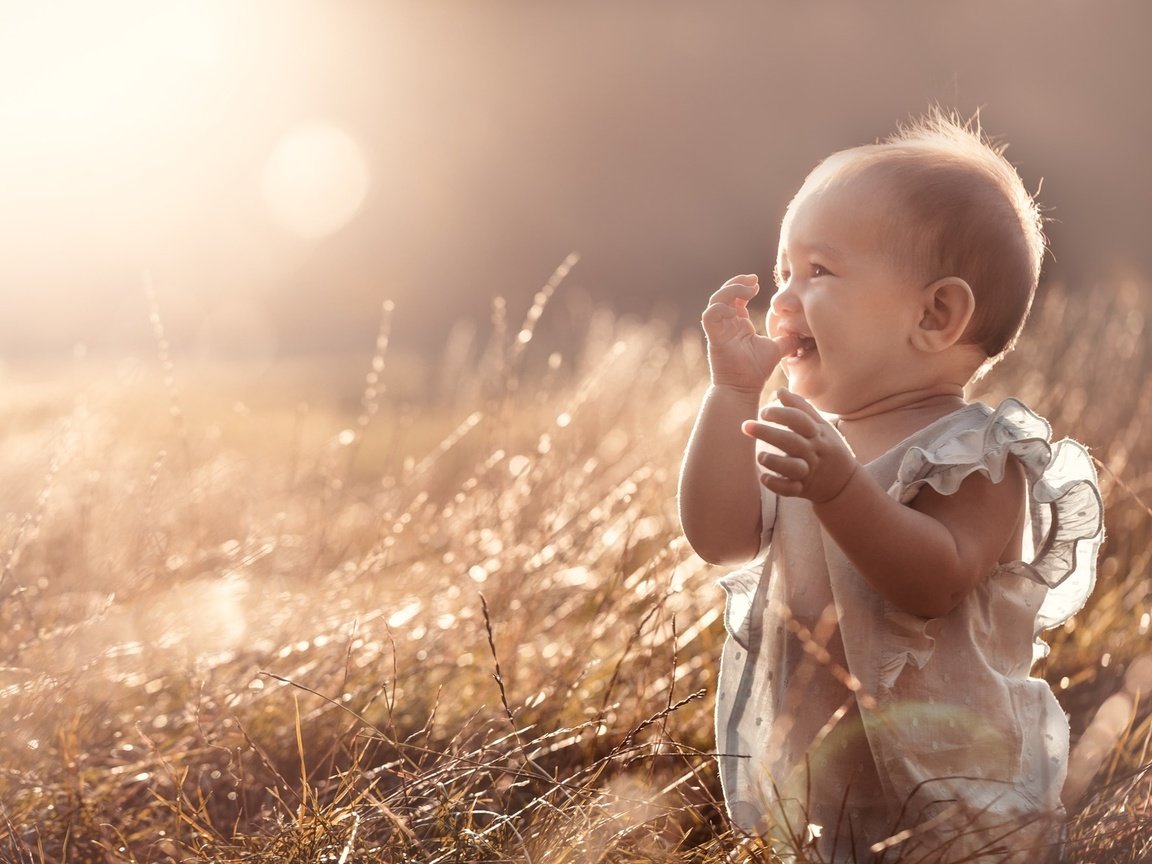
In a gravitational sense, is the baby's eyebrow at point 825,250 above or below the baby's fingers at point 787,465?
above

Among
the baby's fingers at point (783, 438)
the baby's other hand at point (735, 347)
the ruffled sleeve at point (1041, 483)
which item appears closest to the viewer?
the baby's fingers at point (783, 438)

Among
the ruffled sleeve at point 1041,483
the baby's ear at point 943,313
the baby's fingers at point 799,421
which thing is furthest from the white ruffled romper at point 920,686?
the baby's fingers at point 799,421

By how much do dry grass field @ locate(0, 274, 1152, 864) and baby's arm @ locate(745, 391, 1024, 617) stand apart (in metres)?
0.39

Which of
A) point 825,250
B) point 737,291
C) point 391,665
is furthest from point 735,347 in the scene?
point 391,665

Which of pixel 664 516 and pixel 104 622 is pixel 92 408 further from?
pixel 664 516

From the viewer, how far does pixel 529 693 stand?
2.45 meters

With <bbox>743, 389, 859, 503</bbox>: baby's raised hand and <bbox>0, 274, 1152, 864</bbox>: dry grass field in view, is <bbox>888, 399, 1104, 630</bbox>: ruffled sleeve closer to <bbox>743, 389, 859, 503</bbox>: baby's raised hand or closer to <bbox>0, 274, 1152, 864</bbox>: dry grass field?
<bbox>743, 389, 859, 503</bbox>: baby's raised hand

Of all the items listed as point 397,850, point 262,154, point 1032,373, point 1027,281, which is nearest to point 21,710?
point 397,850

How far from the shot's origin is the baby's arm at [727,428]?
1688 millimetres

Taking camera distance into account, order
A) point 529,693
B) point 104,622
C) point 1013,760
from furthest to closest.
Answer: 1. point 529,693
2. point 104,622
3. point 1013,760

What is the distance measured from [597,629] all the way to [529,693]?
7.8 inches

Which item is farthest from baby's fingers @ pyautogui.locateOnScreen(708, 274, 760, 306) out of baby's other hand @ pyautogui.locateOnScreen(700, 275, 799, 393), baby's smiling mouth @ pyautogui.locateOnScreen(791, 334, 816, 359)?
baby's smiling mouth @ pyautogui.locateOnScreen(791, 334, 816, 359)

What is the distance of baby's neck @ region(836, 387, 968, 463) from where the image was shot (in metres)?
1.73

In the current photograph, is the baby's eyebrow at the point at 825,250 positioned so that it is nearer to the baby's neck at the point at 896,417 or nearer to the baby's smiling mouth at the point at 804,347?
the baby's smiling mouth at the point at 804,347
